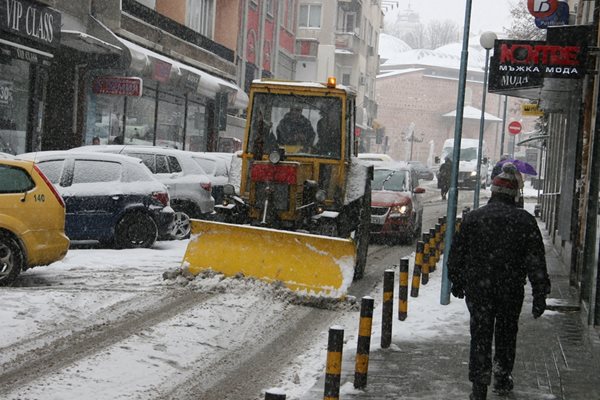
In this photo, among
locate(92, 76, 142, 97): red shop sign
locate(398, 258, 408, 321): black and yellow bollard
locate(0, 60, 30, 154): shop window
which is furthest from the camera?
locate(92, 76, 142, 97): red shop sign

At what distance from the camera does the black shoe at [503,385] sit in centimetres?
755

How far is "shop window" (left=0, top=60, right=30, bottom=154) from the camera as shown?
22.5 m

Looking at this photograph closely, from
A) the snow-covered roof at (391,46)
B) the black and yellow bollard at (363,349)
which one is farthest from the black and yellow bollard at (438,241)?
the snow-covered roof at (391,46)

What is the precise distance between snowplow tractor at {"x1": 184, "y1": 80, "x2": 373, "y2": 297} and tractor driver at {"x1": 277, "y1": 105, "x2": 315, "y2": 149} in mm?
14

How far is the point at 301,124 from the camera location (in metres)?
14.2

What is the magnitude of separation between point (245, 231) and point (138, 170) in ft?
14.9

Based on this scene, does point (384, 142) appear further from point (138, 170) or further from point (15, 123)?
point (138, 170)

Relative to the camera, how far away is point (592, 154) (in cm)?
1124

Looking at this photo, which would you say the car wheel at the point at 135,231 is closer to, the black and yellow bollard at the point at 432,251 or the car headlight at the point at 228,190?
the car headlight at the point at 228,190

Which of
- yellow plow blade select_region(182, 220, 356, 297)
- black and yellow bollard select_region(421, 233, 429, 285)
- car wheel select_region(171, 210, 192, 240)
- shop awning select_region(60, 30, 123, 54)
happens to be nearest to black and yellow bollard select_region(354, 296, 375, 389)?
yellow plow blade select_region(182, 220, 356, 297)

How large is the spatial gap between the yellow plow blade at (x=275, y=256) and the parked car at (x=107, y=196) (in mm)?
3496

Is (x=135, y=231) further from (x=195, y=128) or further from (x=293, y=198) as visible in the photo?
(x=195, y=128)

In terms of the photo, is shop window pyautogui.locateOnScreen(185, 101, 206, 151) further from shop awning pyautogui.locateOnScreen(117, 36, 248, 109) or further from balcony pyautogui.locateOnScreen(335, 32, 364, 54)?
balcony pyautogui.locateOnScreen(335, 32, 364, 54)

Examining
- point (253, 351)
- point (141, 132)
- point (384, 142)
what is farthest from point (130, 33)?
point (384, 142)
